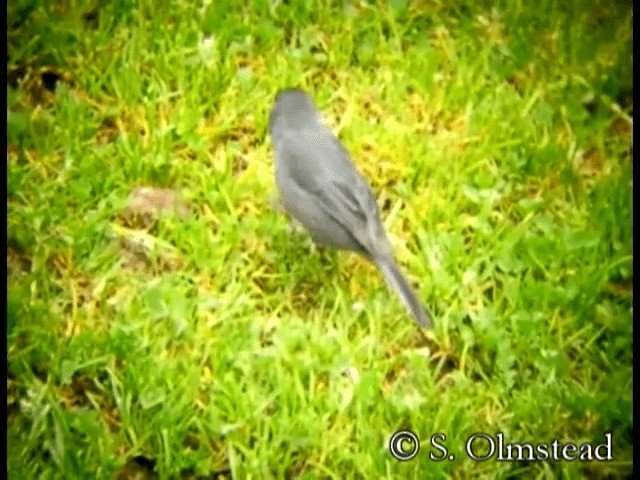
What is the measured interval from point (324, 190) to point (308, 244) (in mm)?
230

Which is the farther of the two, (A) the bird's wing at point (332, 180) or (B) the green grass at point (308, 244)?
(A) the bird's wing at point (332, 180)

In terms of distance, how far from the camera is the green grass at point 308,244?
103 inches

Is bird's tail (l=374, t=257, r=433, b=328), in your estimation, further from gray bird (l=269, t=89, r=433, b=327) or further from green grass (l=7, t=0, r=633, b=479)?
green grass (l=7, t=0, r=633, b=479)

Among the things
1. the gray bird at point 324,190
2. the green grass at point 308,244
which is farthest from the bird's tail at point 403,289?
the green grass at point 308,244

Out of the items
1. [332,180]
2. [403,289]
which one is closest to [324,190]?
[332,180]

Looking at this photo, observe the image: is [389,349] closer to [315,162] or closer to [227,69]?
[315,162]

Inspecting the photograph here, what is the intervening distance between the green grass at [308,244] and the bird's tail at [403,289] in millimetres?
119

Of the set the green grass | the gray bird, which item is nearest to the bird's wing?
the gray bird

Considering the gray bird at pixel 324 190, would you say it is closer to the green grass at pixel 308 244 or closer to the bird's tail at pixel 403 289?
the bird's tail at pixel 403 289

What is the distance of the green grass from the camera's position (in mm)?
2613

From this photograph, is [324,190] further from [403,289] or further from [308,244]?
[403,289]

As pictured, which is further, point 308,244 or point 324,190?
point 308,244

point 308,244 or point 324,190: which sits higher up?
point 324,190

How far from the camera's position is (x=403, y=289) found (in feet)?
8.94
